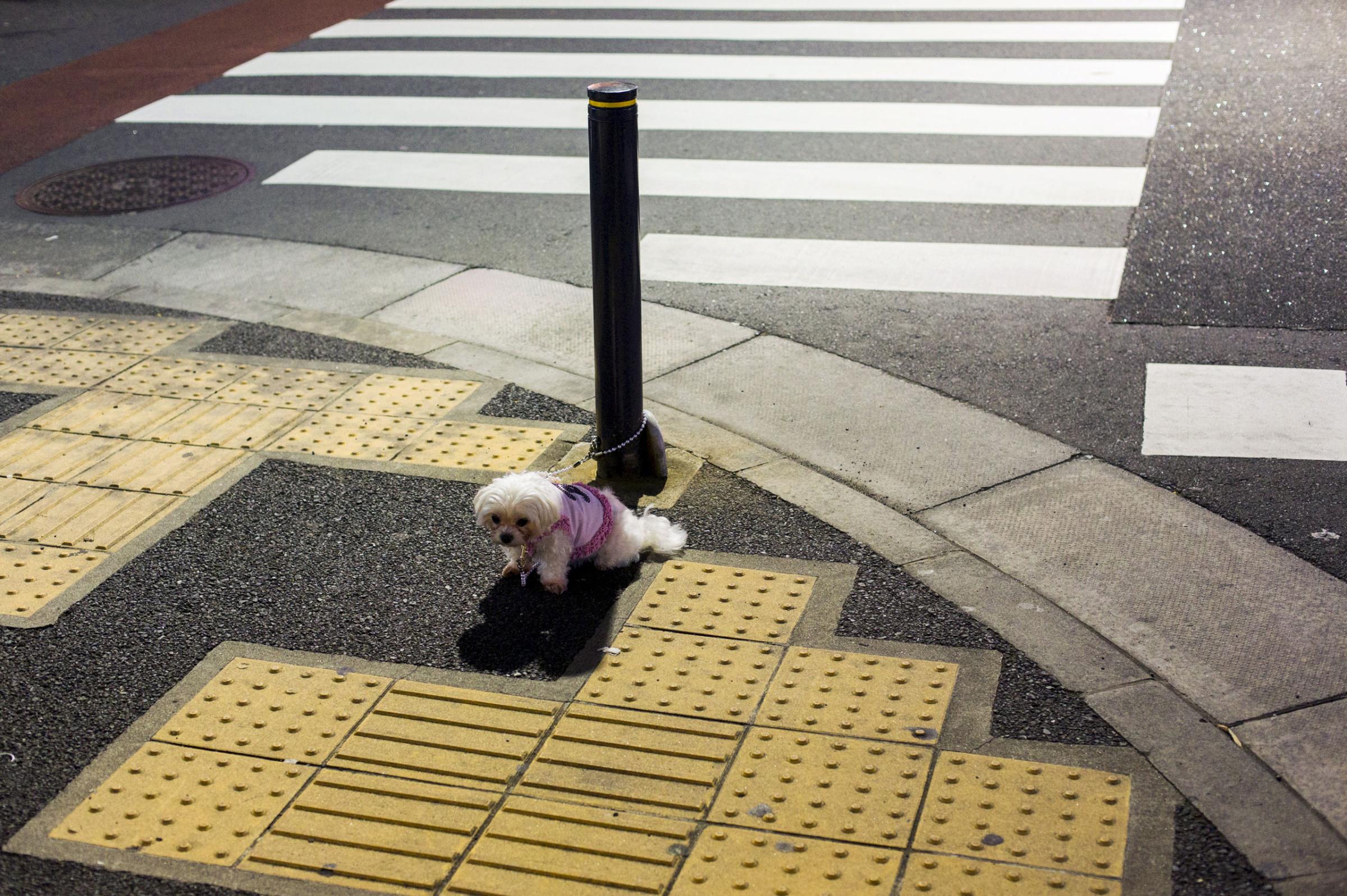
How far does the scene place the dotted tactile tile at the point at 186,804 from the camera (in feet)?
11.4

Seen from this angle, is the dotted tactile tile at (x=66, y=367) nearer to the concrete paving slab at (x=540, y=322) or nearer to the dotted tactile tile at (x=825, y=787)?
the concrete paving slab at (x=540, y=322)

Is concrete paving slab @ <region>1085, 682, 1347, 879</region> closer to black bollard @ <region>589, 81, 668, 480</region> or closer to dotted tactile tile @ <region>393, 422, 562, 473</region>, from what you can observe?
black bollard @ <region>589, 81, 668, 480</region>

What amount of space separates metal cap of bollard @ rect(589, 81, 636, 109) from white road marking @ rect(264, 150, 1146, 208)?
12.4ft

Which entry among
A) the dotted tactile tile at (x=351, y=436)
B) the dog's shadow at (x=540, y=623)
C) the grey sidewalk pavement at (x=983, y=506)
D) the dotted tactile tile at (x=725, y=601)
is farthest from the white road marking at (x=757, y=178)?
the dog's shadow at (x=540, y=623)

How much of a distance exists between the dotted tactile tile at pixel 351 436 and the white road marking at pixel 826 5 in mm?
8627

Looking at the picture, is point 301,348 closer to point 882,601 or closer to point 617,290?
point 617,290

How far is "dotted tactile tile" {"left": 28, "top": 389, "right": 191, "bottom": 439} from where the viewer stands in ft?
19.1

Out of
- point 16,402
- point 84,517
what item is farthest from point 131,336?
point 84,517

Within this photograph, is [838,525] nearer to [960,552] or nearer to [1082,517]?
[960,552]

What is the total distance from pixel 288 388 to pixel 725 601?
2751 mm

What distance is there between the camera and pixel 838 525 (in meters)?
4.98

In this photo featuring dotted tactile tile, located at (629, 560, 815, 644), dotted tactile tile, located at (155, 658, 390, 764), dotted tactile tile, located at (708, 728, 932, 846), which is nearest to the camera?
dotted tactile tile, located at (708, 728, 932, 846)

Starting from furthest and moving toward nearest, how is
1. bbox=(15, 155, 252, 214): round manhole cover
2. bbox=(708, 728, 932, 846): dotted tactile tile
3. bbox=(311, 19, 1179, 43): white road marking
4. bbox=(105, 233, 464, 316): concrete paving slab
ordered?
bbox=(311, 19, 1179, 43): white road marking < bbox=(15, 155, 252, 214): round manhole cover < bbox=(105, 233, 464, 316): concrete paving slab < bbox=(708, 728, 932, 846): dotted tactile tile

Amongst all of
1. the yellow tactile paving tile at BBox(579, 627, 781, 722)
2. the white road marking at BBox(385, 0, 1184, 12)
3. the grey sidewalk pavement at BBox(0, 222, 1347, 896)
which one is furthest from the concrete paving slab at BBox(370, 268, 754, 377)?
the white road marking at BBox(385, 0, 1184, 12)
